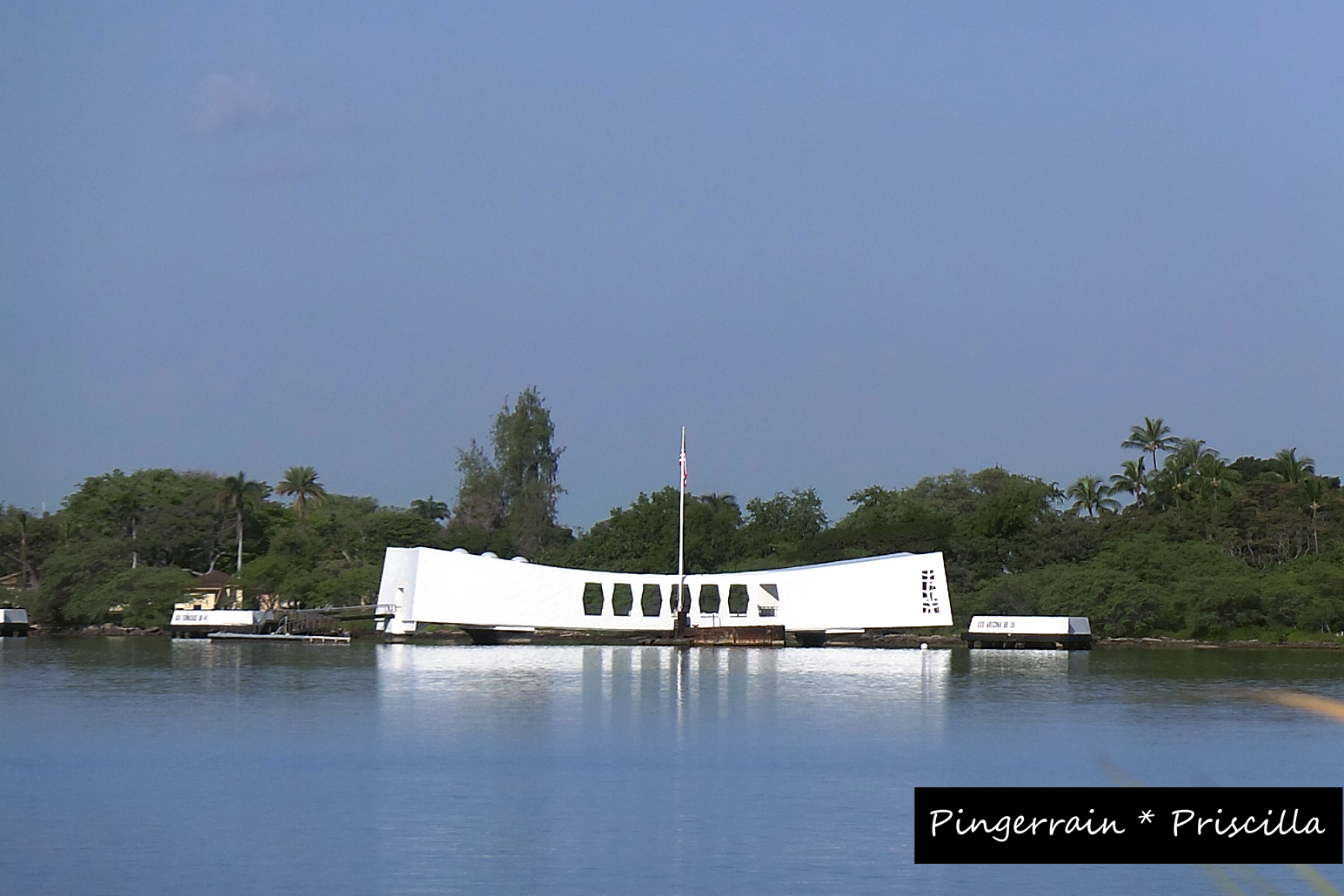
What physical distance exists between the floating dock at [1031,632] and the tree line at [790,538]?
2.42 m

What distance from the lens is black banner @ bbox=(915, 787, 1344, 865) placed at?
46.2 ft

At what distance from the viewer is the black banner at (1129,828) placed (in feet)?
46.2

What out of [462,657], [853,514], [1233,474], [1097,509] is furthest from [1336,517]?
[462,657]

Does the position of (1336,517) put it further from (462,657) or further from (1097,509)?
(462,657)

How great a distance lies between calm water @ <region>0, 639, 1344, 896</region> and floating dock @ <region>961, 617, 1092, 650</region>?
40.7 feet

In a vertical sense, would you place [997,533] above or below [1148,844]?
above

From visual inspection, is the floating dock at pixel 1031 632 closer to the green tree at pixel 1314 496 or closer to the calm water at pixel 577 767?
the calm water at pixel 577 767

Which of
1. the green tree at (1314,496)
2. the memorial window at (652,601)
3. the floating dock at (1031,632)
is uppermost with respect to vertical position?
the green tree at (1314,496)

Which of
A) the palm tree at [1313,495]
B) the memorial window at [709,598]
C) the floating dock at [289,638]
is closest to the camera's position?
the memorial window at [709,598]

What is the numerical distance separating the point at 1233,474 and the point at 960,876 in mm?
60829

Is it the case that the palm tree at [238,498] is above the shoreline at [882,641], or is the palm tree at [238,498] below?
above

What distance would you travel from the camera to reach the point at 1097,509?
76.5 meters

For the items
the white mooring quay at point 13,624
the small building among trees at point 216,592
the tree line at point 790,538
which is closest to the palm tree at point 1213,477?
the tree line at point 790,538

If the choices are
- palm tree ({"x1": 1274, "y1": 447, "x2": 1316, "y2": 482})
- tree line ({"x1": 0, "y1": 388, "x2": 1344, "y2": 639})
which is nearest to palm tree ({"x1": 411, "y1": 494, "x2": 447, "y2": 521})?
tree line ({"x1": 0, "y1": 388, "x2": 1344, "y2": 639})
